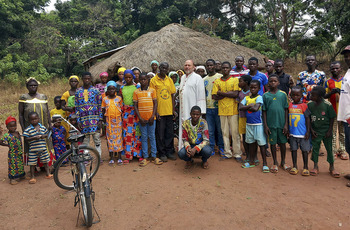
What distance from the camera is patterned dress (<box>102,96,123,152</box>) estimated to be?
14.9ft

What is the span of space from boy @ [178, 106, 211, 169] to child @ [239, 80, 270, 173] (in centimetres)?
74

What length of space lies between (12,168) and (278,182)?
172 inches

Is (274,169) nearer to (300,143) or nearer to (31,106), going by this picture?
(300,143)

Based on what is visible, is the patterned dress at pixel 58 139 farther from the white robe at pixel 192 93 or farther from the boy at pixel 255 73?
the boy at pixel 255 73

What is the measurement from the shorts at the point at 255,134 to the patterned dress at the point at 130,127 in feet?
6.75

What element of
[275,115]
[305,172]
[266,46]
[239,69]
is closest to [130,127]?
[239,69]

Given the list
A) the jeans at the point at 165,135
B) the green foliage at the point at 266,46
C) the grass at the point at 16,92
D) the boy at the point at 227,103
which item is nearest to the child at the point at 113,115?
the jeans at the point at 165,135

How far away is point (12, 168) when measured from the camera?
4.09m

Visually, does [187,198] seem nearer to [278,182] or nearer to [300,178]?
[278,182]

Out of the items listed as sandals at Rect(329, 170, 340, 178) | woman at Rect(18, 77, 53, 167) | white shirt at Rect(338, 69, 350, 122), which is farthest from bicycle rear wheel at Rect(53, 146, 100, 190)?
sandals at Rect(329, 170, 340, 178)

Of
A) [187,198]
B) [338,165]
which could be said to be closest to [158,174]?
[187,198]

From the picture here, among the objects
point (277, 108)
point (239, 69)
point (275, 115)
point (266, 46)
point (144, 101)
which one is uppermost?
point (266, 46)

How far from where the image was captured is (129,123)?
468 centimetres

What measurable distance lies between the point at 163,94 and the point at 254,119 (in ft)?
5.67
